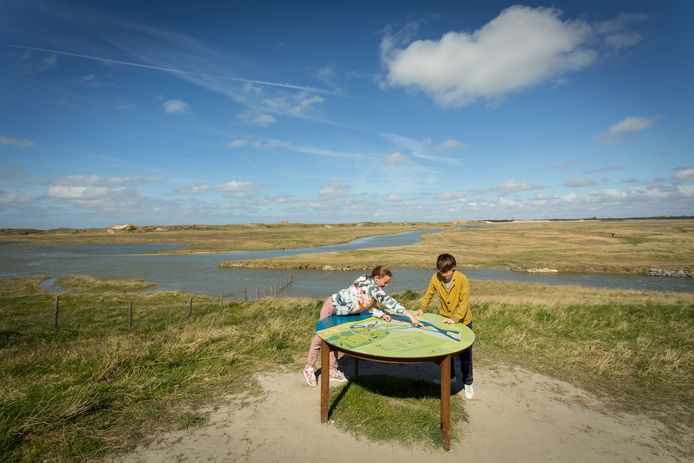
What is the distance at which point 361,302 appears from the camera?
21.4ft

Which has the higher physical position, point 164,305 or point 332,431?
point 332,431

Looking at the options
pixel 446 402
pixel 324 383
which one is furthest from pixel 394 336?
pixel 324 383

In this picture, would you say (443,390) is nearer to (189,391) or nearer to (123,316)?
(189,391)

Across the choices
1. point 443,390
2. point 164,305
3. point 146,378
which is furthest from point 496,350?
point 164,305

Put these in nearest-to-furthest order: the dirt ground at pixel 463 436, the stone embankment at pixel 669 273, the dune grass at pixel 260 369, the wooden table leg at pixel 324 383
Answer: the dirt ground at pixel 463 436, the dune grass at pixel 260 369, the wooden table leg at pixel 324 383, the stone embankment at pixel 669 273

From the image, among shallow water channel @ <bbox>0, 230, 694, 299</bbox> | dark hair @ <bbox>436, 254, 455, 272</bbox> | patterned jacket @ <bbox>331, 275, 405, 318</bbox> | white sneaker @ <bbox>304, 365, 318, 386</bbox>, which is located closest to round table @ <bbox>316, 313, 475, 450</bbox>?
patterned jacket @ <bbox>331, 275, 405, 318</bbox>

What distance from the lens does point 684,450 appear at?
16.1 feet

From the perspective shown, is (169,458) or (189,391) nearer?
(169,458)

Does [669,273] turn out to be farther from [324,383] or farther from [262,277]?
[324,383]

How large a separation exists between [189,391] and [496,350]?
7264 mm

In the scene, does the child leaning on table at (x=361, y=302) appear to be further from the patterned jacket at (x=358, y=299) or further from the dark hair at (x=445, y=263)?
the dark hair at (x=445, y=263)

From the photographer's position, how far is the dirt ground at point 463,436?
4652 mm

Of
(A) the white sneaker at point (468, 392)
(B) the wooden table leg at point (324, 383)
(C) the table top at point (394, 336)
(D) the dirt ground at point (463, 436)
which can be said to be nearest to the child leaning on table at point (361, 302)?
(C) the table top at point (394, 336)

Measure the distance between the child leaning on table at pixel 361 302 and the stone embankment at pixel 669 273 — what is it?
4838 cm
